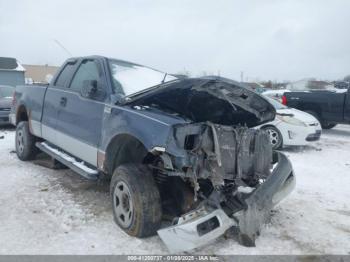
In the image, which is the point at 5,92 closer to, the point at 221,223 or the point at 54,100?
the point at 54,100

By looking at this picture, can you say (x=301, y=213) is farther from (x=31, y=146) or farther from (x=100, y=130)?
(x=31, y=146)

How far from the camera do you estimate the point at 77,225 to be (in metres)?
4.09

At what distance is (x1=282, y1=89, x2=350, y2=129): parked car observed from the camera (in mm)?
11875

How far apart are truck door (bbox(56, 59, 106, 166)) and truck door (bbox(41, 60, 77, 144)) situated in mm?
147

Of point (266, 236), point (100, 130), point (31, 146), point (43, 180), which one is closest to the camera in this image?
point (266, 236)

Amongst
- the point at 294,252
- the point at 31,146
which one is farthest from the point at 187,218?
the point at 31,146

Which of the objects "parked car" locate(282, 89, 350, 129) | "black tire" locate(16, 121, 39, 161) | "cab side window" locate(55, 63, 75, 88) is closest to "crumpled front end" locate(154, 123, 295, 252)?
"cab side window" locate(55, 63, 75, 88)

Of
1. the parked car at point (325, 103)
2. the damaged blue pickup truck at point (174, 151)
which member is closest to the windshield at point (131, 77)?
the damaged blue pickup truck at point (174, 151)

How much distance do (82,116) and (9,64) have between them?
3018cm

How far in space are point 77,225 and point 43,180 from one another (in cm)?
197

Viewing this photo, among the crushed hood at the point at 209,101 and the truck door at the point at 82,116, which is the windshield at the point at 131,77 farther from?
the crushed hood at the point at 209,101

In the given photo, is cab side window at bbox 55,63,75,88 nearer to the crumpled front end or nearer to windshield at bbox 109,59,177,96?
windshield at bbox 109,59,177,96

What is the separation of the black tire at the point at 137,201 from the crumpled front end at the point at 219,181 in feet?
0.78

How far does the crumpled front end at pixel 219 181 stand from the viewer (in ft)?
11.1
